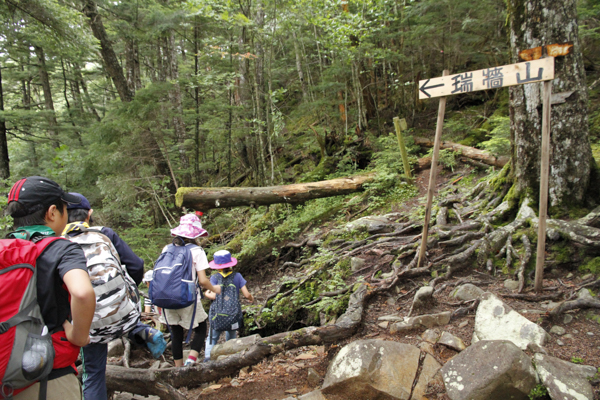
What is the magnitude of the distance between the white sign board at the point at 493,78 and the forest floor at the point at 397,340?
235cm

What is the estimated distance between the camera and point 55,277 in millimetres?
1918

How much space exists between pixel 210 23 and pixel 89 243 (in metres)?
11.2

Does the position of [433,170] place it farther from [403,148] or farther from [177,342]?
[403,148]

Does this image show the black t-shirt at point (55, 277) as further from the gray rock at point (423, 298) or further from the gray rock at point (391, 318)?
the gray rock at point (423, 298)

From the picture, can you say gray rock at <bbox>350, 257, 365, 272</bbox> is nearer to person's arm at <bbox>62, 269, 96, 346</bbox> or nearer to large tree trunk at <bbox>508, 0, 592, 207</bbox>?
large tree trunk at <bbox>508, 0, 592, 207</bbox>

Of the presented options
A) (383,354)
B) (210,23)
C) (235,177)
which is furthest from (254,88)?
(383,354)

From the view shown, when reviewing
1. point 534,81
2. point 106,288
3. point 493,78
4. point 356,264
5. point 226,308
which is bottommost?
point 226,308

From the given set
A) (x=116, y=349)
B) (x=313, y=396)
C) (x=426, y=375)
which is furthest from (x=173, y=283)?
(x=426, y=375)

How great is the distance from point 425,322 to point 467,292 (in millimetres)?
743

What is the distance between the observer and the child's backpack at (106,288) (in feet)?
8.38

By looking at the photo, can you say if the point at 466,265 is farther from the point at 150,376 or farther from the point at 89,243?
the point at 89,243

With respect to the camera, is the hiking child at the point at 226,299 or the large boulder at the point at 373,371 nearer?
the large boulder at the point at 373,371

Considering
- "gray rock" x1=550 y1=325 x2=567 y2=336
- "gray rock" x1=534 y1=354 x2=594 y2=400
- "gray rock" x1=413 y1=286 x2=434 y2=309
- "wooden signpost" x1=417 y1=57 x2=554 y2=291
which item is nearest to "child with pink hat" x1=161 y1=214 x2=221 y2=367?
"gray rock" x1=413 y1=286 x2=434 y2=309

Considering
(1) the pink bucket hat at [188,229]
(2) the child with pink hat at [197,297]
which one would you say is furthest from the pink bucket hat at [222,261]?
(1) the pink bucket hat at [188,229]
